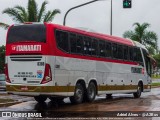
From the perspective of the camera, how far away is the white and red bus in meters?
16.7

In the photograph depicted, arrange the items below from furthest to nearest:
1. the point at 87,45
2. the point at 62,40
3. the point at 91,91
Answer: the point at 91,91 → the point at 87,45 → the point at 62,40

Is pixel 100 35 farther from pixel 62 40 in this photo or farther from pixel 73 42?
pixel 62 40

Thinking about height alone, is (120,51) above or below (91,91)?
above

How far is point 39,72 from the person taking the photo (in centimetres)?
1667

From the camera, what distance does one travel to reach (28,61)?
16.9 metres

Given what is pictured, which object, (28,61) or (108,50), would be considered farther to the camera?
(108,50)

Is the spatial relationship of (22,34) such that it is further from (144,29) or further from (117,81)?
(144,29)

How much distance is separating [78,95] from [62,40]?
2.75 meters

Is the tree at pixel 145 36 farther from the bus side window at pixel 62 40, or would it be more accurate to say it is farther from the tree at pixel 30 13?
the bus side window at pixel 62 40

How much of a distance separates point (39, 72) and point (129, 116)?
4.36 metres

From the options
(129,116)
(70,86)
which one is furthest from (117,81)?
(129,116)

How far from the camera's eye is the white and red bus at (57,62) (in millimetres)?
16688

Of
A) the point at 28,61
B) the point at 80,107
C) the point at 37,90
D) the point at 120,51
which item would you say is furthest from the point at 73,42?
the point at 120,51

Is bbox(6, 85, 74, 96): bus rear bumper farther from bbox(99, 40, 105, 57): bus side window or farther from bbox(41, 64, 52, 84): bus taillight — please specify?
bbox(99, 40, 105, 57): bus side window
